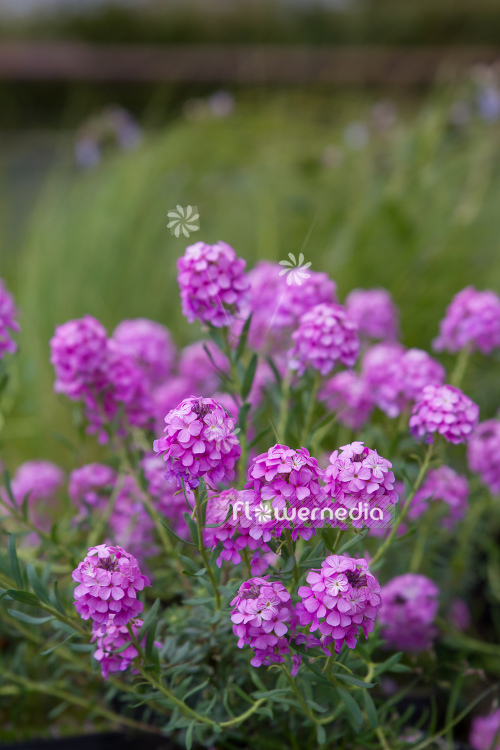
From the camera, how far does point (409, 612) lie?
140 cm

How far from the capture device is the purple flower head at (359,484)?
81cm

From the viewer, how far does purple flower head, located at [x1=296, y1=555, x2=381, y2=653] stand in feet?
2.60

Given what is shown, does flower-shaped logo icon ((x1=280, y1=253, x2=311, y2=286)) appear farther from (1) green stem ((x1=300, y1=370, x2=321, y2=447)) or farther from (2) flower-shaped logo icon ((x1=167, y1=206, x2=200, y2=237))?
(1) green stem ((x1=300, y1=370, x2=321, y2=447))

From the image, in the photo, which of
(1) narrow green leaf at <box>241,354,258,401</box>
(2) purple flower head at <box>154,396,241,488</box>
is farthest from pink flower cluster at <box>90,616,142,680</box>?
(1) narrow green leaf at <box>241,354,258,401</box>

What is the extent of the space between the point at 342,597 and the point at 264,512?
0.12 m

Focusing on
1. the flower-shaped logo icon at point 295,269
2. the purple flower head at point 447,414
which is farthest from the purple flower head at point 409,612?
the flower-shaped logo icon at point 295,269

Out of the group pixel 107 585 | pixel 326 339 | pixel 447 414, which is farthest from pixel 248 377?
pixel 107 585

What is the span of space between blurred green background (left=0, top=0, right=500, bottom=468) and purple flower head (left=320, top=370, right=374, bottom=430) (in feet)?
1.22

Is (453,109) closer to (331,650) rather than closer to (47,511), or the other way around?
(47,511)

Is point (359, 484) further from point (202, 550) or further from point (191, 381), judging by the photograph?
point (191, 381)

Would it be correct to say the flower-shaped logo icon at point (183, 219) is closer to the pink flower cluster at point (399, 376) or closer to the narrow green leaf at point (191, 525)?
the narrow green leaf at point (191, 525)

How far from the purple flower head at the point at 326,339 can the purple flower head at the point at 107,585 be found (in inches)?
19.8

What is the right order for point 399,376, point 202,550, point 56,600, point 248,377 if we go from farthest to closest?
point 399,376, point 248,377, point 56,600, point 202,550

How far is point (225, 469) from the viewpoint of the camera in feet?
2.78
